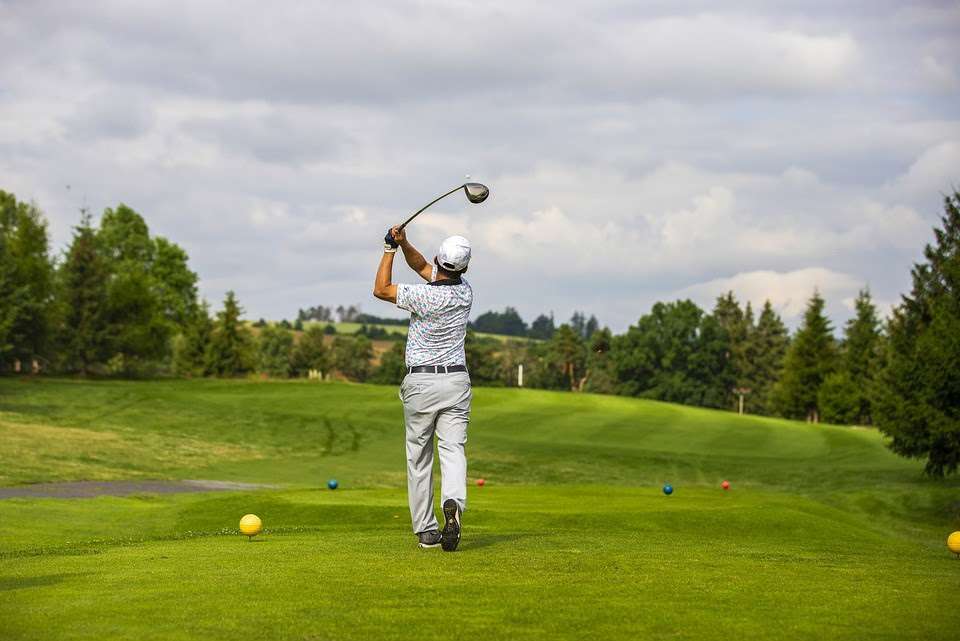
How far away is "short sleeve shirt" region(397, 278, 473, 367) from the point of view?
1062 centimetres

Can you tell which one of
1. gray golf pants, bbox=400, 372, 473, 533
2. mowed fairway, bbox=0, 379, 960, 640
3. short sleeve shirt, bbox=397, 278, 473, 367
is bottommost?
mowed fairway, bbox=0, 379, 960, 640

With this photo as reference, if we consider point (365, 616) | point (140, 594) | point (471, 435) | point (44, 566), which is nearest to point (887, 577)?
point (365, 616)

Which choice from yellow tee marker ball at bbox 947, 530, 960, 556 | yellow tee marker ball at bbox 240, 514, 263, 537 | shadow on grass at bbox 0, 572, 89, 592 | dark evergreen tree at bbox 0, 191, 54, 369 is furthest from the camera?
dark evergreen tree at bbox 0, 191, 54, 369

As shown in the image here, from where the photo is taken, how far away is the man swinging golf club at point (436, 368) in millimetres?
10625

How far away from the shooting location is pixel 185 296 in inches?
4316

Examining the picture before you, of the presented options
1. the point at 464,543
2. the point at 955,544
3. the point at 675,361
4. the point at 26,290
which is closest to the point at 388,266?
the point at 464,543

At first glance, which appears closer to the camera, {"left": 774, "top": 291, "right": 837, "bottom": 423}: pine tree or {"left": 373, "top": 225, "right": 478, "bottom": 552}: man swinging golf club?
{"left": 373, "top": 225, "right": 478, "bottom": 552}: man swinging golf club

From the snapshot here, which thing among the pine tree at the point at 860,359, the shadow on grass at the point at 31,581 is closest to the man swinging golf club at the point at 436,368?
the shadow on grass at the point at 31,581

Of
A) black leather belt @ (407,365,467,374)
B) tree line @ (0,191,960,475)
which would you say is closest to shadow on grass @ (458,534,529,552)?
black leather belt @ (407,365,467,374)

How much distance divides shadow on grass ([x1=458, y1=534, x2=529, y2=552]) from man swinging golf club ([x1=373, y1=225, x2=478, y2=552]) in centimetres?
51

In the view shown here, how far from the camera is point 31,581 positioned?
885 cm

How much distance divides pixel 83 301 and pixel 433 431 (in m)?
76.7

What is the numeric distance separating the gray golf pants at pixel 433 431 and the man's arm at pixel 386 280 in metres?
0.80

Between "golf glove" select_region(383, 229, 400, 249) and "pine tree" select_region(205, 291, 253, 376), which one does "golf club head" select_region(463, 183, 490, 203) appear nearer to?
"golf glove" select_region(383, 229, 400, 249)
